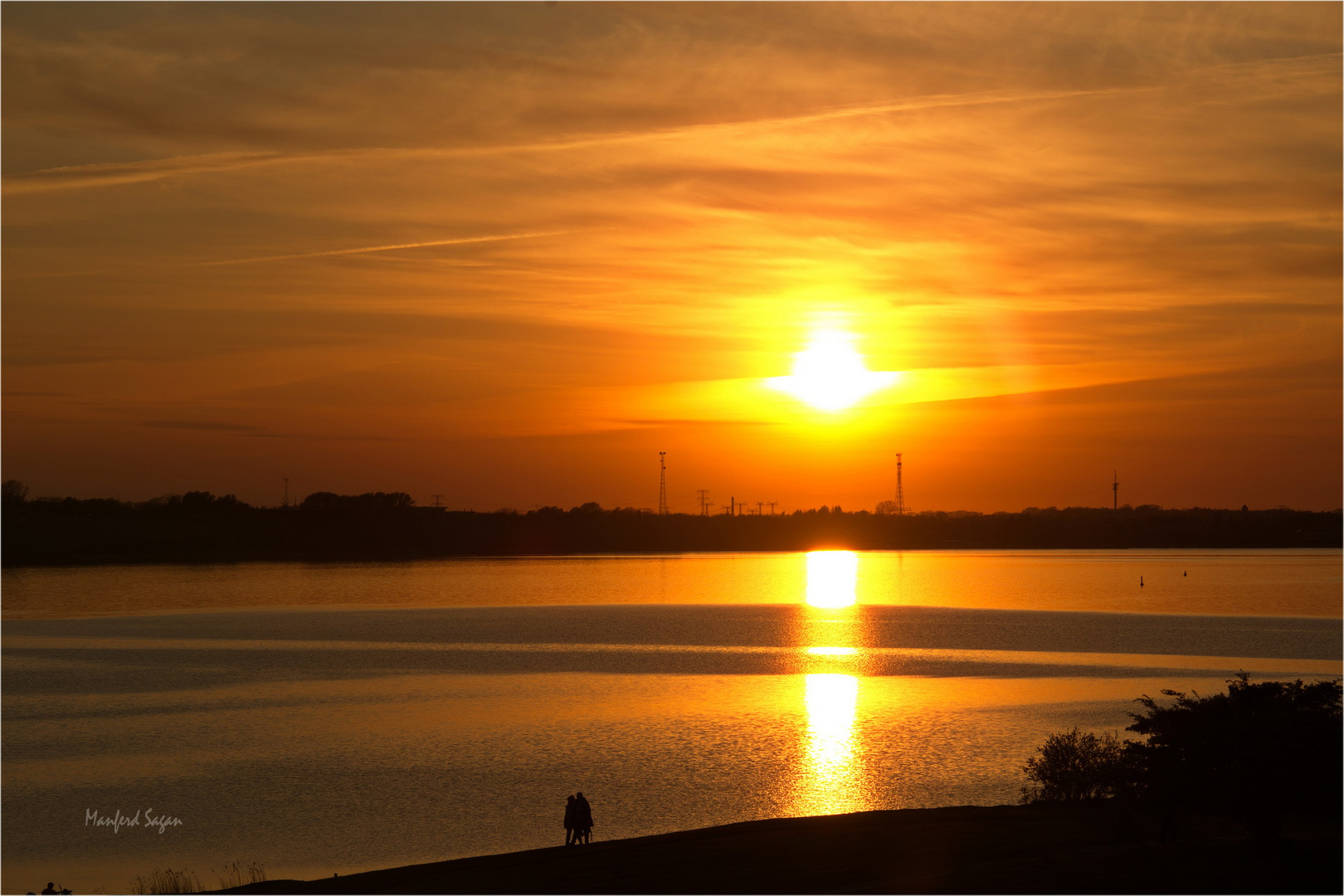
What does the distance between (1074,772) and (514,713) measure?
29.4 m

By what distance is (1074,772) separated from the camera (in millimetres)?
30859

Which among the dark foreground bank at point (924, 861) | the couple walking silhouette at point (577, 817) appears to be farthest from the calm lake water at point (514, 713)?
the dark foreground bank at point (924, 861)

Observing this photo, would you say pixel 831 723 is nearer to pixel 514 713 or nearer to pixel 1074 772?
pixel 514 713

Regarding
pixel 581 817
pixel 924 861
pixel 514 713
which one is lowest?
pixel 514 713

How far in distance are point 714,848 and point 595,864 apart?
2.46m

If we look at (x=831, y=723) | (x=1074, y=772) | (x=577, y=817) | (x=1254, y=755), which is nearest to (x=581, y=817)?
(x=577, y=817)

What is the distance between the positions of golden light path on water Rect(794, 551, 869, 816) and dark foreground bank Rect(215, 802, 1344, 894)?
7981 mm

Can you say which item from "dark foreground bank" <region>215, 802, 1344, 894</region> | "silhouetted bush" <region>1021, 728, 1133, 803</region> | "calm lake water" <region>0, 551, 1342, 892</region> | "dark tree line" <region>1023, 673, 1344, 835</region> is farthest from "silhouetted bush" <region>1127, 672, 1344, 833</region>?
"calm lake water" <region>0, 551, 1342, 892</region>

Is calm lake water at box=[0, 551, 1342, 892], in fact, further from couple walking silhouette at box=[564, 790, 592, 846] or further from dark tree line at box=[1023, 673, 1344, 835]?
dark tree line at box=[1023, 673, 1344, 835]

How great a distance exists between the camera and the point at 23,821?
33219 millimetres

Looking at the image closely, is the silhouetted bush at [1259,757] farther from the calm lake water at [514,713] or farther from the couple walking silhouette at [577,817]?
the calm lake water at [514,713]

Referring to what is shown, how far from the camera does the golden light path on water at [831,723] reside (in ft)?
117

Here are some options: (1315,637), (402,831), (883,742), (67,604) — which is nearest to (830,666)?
(883,742)

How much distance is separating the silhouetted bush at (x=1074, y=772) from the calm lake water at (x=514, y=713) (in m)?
2.57
